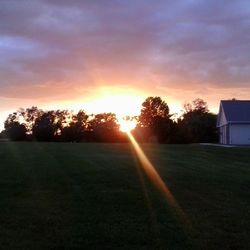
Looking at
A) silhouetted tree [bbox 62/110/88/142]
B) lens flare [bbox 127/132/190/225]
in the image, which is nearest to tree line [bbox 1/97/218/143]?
silhouetted tree [bbox 62/110/88/142]

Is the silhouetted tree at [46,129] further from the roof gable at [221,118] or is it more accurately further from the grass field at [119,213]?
the grass field at [119,213]

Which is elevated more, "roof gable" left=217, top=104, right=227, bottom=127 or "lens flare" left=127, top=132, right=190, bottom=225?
"roof gable" left=217, top=104, right=227, bottom=127

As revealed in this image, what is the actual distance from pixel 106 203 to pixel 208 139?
56815mm

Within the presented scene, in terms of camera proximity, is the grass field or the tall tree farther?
the tall tree

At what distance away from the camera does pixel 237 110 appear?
5378 centimetres

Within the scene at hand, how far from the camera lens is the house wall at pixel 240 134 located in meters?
52.0

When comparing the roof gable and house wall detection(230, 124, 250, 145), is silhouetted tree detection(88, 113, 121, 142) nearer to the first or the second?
the roof gable

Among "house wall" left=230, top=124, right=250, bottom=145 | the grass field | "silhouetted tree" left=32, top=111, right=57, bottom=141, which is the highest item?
"silhouetted tree" left=32, top=111, right=57, bottom=141

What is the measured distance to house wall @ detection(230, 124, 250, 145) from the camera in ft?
171

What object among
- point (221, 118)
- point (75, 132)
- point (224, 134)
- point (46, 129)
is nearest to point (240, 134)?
point (224, 134)

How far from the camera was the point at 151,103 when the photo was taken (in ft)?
318

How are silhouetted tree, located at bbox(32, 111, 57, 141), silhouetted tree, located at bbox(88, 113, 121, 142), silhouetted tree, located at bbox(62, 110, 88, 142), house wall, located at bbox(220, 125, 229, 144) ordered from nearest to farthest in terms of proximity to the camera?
house wall, located at bbox(220, 125, 229, 144) → silhouetted tree, located at bbox(88, 113, 121, 142) → silhouetted tree, located at bbox(62, 110, 88, 142) → silhouetted tree, located at bbox(32, 111, 57, 141)

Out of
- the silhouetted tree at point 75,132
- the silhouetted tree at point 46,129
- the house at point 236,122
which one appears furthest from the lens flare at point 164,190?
the silhouetted tree at point 46,129

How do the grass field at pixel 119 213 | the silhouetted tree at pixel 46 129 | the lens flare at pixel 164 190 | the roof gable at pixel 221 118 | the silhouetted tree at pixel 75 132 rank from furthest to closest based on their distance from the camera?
the silhouetted tree at pixel 46 129 → the silhouetted tree at pixel 75 132 → the roof gable at pixel 221 118 → the lens flare at pixel 164 190 → the grass field at pixel 119 213
